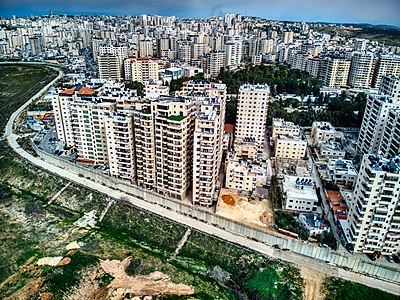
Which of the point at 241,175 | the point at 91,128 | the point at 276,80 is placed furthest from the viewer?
the point at 276,80

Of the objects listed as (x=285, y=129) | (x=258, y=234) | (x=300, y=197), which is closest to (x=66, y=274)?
(x=258, y=234)

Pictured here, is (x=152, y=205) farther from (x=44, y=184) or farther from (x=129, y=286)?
(x=44, y=184)

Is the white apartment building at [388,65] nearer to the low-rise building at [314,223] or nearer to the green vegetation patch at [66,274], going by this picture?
the low-rise building at [314,223]

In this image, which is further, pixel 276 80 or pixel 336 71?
pixel 336 71

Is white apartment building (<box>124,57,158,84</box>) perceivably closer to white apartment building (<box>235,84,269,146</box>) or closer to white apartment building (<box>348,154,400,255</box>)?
white apartment building (<box>235,84,269,146</box>)

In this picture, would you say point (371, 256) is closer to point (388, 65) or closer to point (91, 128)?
point (91, 128)

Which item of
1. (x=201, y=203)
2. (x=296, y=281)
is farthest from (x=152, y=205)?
(x=296, y=281)

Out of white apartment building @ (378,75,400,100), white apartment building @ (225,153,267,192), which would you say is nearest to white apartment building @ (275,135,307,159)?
white apartment building @ (225,153,267,192)
